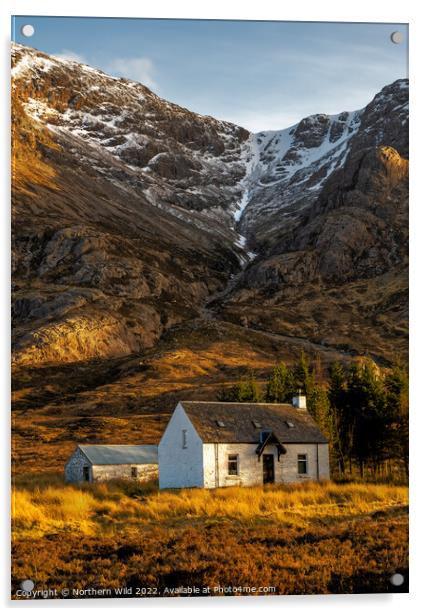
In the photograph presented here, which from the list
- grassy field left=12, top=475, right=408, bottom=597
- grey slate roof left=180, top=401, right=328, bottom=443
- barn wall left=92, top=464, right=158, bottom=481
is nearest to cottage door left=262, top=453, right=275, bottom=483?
grey slate roof left=180, top=401, right=328, bottom=443

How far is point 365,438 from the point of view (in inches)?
1628

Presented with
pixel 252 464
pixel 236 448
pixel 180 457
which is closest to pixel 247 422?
pixel 236 448

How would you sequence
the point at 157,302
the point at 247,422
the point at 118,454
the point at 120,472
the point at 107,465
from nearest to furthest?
the point at 247,422
the point at 120,472
the point at 107,465
the point at 118,454
the point at 157,302

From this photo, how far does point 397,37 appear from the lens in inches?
815

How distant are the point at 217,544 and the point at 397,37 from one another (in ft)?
41.3

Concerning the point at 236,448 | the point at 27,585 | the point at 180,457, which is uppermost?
the point at 236,448

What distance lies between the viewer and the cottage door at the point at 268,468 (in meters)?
36.1

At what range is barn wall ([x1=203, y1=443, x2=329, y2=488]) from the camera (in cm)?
3488

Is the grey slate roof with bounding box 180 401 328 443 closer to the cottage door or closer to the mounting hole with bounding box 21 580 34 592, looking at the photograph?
the cottage door

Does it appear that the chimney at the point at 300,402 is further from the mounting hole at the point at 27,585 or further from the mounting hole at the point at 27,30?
the mounting hole at the point at 27,30

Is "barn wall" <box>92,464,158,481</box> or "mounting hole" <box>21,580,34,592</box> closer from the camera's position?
"mounting hole" <box>21,580,34,592</box>
